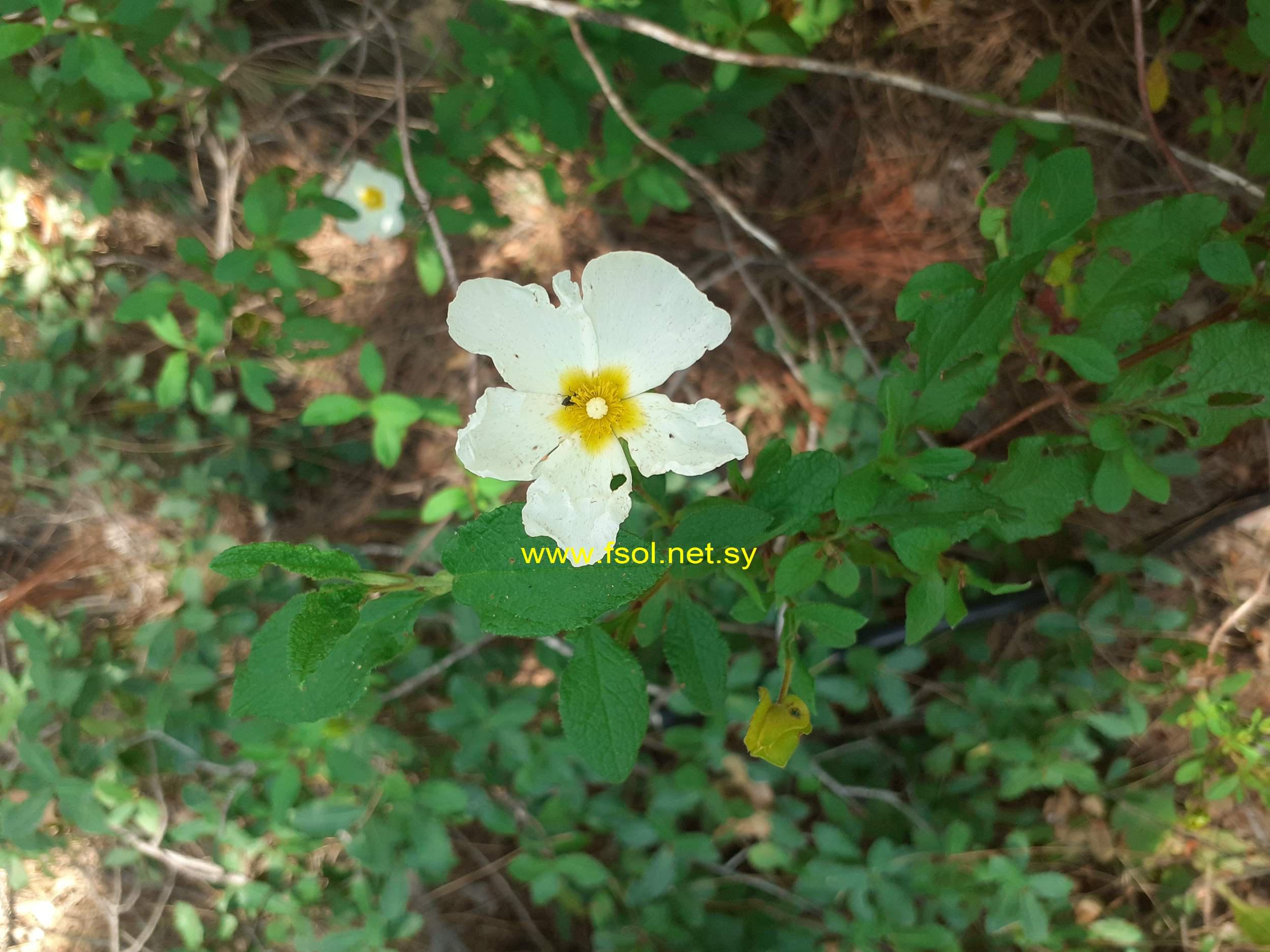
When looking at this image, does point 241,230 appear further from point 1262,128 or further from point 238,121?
point 1262,128

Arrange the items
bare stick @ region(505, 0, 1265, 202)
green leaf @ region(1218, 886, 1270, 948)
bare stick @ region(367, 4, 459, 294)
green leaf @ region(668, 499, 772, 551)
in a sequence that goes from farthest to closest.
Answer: green leaf @ region(1218, 886, 1270, 948)
bare stick @ region(367, 4, 459, 294)
bare stick @ region(505, 0, 1265, 202)
green leaf @ region(668, 499, 772, 551)

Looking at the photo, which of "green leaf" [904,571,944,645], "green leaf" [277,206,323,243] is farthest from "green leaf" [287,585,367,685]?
"green leaf" [277,206,323,243]

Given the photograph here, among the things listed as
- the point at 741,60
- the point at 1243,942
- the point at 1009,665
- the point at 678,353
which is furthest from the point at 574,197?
the point at 1243,942

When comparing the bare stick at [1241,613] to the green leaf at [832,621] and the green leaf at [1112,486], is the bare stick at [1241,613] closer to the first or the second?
the green leaf at [1112,486]

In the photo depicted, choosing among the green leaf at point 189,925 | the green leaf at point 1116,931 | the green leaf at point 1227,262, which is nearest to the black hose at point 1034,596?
the green leaf at point 1116,931

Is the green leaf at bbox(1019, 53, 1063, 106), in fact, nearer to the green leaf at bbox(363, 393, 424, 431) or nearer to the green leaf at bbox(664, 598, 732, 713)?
the green leaf at bbox(664, 598, 732, 713)

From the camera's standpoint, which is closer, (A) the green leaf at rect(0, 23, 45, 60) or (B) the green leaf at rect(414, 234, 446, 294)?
(A) the green leaf at rect(0, 23, 45, 60)
